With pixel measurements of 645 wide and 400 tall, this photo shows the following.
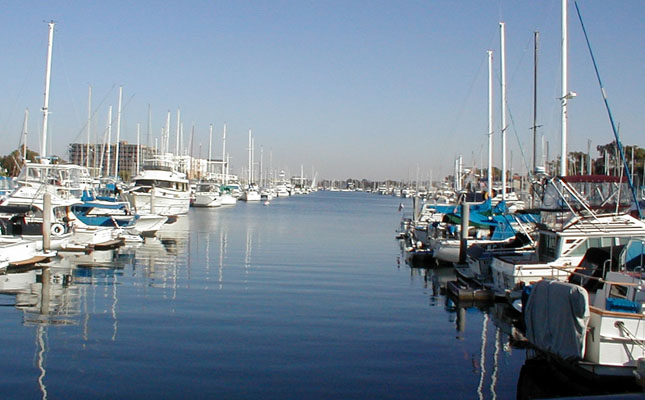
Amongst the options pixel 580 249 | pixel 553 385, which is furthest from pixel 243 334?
pixel 580 249

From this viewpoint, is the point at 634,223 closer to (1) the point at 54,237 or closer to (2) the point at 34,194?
(1) the point at 54,237

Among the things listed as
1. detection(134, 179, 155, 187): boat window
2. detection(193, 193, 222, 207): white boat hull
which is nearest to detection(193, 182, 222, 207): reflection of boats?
detection(193, 193, 222, 207): white boat hull

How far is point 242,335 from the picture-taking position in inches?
717

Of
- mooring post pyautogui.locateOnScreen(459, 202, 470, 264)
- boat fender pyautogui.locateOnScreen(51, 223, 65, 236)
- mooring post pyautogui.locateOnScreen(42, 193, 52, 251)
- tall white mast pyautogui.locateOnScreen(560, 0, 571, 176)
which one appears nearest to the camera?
tall white mast pyautogui.locateOnScreen(560, 0, 571, 176)

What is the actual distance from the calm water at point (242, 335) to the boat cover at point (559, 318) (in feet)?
3.93

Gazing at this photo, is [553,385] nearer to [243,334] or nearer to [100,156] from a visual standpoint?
[243,334]

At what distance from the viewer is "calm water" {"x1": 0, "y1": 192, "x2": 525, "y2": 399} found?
549 inches

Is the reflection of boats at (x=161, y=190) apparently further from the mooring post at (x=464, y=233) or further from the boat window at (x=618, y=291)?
the boat window at (x=618, y=291)

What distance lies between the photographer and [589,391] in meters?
Result: 13.8

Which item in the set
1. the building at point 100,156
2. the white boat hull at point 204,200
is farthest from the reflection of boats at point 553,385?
the white boat hull at point 204,200

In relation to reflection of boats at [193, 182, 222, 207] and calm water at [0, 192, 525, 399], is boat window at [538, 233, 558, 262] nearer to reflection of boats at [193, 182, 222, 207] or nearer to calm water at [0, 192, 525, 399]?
calm water at [0, 192, 525, 399]

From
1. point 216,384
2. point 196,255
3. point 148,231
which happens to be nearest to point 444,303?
point 216,384

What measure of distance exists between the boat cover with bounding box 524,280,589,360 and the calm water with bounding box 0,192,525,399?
120 centimetres

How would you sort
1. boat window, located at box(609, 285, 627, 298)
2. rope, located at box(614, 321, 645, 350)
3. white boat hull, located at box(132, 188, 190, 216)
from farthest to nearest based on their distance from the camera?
white boat hull, located at box(132, 188, 190, 216) → boat window, located at box(609, 285, 627, 298) → rope, located at box(614, 321, 645, 350)
